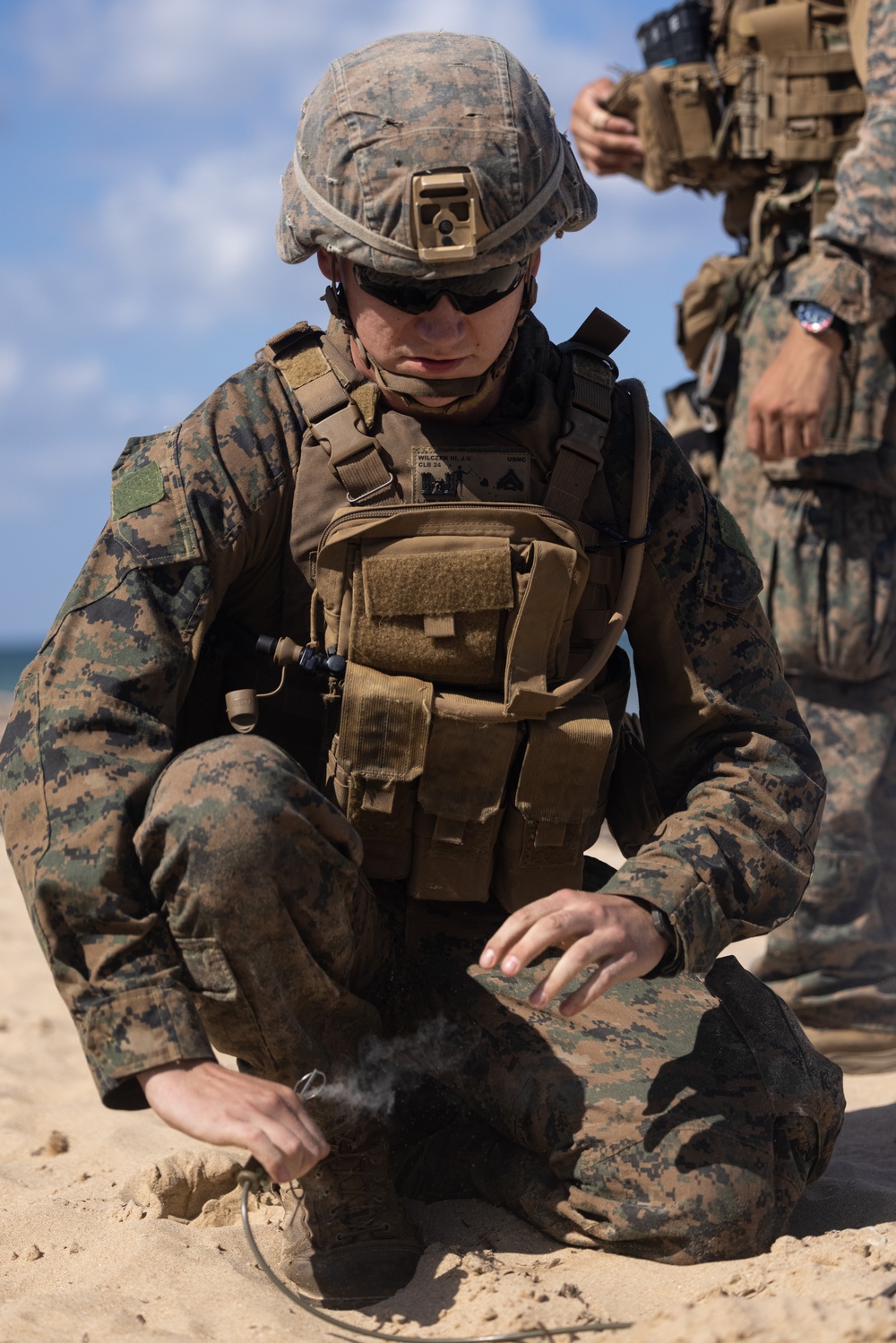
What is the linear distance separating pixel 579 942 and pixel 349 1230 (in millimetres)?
714

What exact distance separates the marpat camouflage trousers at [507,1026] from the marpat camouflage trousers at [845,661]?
1.62 metres

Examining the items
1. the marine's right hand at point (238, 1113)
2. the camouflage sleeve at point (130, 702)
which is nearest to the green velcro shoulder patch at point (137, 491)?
the camouflage sleeve at point (130, 702)

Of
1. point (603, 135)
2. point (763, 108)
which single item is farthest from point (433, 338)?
point (603, 135)

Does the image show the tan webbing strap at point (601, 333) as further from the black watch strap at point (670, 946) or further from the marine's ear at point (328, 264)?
the black watch strap at point (670, 946)

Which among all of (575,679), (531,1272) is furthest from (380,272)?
(531,1272)

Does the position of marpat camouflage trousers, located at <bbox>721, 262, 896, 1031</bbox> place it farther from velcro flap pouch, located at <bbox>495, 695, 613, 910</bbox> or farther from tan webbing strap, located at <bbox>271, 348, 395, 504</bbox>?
tan webbing strap, located at <bbox>271, 348, 395, 504</bbox>

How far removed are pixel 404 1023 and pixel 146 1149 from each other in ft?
2.79

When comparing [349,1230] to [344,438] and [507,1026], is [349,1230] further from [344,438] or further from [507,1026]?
[344,438]

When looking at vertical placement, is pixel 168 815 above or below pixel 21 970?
above

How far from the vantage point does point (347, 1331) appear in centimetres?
249

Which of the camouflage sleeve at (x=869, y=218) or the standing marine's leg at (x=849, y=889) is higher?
the camouflage sleeve at (x=869, y=218)

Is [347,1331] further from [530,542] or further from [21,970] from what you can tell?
[21,970]

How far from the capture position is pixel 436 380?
2.91 m

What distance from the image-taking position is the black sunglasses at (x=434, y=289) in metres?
2.87
